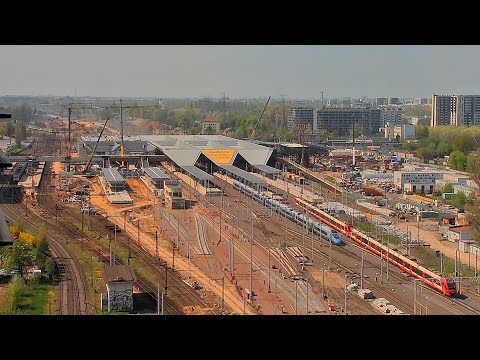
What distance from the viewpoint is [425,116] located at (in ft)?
79.4

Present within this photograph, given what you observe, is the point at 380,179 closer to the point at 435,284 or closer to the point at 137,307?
the point at 435,284

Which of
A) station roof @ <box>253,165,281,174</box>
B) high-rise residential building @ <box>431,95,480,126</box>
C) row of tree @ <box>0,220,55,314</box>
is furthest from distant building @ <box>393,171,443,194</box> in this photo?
high-rise residential building @ <box>431,95,480,126</box>

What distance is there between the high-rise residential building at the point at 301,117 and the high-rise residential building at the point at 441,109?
3702 mm

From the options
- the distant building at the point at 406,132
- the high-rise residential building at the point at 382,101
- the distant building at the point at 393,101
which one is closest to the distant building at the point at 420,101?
the distant building at the point at 393,101

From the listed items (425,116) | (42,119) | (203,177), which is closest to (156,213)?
(203,177)

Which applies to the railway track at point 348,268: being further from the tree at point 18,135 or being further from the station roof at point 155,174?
the tree at point 18,135

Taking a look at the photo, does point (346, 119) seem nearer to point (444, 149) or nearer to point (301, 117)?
point (301, 117)

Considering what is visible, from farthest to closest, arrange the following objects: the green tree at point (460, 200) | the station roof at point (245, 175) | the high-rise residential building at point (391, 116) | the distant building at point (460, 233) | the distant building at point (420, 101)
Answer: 1. the distant building at point (420, 101)
2. the high-rise residential building at point (391, 116)
3. the station roof at point (245, 175)
4. the green tree at point (460, 200)
5. the distant building at point (460, 233)

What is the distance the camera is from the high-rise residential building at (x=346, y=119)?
752 inches

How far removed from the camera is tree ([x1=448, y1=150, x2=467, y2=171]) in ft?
40.9

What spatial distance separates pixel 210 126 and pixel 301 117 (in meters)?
2.61

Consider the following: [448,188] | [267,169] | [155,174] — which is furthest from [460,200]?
[155,174]
